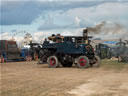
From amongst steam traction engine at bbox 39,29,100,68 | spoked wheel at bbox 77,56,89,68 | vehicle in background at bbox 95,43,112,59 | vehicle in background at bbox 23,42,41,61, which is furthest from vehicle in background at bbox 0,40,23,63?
spoked wheel at bbox 77,56,89,68

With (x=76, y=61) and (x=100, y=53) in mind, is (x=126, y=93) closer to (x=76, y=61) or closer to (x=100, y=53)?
(x=76, y=61)

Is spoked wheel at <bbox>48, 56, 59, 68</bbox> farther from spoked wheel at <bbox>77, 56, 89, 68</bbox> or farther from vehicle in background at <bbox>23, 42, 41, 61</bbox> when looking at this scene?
vehicle in background at <bbox>23, 42, 41, 61</bbox>

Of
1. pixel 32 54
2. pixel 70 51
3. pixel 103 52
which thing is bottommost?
pixel 32 54

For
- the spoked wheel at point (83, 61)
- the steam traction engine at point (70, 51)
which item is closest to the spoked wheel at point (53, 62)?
the steam traction engine at point (70, 51)

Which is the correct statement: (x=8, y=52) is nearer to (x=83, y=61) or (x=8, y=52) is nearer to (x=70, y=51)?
(x=70, y=51)

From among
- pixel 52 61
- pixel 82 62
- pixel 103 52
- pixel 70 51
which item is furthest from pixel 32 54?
pixel 82 62

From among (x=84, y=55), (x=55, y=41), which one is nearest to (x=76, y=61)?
(x=84, y=55)

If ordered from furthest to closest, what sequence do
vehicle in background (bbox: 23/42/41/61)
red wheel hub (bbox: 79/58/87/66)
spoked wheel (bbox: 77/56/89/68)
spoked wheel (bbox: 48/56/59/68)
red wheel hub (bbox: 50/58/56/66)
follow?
vehicle in background (bbox: 23/42/41/61) → red wheel hub (bbox: 50/58/56/66) → spoked wheel (bbox: 48/56/59/68) → red wheel hub (bbox: 79/58/87/66) → spoked wheel (bbox: 77/56/89/68)

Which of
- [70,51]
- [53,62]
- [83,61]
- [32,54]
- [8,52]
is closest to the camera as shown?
[83,61]

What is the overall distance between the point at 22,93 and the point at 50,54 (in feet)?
39.6

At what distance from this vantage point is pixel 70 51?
18844 mm

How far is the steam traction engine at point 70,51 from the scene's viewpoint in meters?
18.5

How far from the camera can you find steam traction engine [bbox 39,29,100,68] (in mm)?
18484

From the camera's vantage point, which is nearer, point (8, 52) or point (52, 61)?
point (52, 61)
